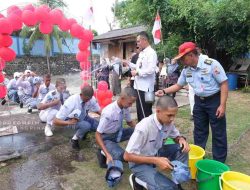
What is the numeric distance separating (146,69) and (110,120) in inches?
50.7

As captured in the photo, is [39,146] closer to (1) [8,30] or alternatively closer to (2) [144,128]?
(1) [8,30]

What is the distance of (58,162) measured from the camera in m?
3.99

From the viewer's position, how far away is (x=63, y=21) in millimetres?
5992

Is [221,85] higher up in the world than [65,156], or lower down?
higher up

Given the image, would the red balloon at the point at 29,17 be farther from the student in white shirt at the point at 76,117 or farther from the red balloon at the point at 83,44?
the red balloon at the point at 83,44

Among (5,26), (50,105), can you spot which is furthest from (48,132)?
(5,26)

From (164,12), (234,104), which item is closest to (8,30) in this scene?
(234,104)

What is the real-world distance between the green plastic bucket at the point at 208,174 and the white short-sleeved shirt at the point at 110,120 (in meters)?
1.19

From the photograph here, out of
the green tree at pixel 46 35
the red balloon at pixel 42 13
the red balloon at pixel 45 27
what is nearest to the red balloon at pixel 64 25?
the red balloon at pixel 45 27

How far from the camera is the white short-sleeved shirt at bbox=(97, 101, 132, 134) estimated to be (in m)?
3.52

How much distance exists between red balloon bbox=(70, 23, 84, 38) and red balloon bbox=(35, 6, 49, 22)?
111 centimetres

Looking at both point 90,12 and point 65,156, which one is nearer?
point 65,156

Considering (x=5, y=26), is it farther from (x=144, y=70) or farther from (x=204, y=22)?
(x=204, y=22)

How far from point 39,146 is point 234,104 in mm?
5968
